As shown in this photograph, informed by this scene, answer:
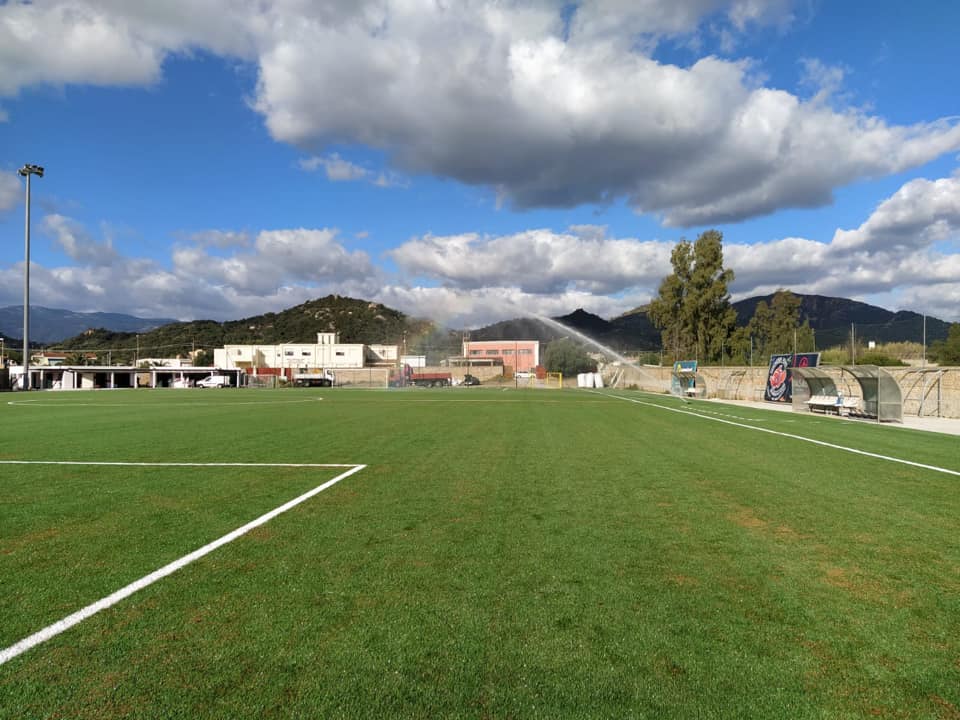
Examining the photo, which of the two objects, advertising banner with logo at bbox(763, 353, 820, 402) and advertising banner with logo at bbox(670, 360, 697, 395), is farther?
advertising banner with logo at bbox(670, 360, 697, 395)

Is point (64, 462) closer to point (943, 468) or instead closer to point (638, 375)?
point (943, 468)

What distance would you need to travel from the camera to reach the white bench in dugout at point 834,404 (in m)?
22.2

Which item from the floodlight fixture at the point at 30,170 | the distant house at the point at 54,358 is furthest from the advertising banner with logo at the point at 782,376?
the distant house at the point at 54,358

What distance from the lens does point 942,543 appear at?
4969 millimetres

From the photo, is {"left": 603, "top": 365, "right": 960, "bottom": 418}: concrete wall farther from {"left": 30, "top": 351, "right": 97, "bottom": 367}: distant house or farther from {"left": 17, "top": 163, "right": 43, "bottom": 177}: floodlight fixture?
{"left": 30, "top": 351, "right": 97, "bottom": 367}: distant house

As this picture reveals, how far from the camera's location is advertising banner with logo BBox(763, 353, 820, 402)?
31.0m

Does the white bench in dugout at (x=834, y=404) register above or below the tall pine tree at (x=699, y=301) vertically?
below

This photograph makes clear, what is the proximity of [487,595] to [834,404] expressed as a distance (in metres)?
23.9

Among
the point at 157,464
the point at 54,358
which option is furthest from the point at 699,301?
the point at 54,358

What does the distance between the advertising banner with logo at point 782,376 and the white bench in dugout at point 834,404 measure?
642 cm

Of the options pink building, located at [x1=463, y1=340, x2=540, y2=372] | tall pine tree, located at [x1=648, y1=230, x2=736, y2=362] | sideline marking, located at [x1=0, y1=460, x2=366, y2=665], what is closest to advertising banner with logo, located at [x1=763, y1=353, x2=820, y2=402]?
tall pine tree, located at [x1=648, y1=230, x2=736, y2=362]

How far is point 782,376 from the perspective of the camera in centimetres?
3272

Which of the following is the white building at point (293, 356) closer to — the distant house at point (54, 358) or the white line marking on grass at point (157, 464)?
the distant house at point (54, 358)

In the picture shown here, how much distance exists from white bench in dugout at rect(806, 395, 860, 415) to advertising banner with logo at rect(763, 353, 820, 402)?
6.42 meters
